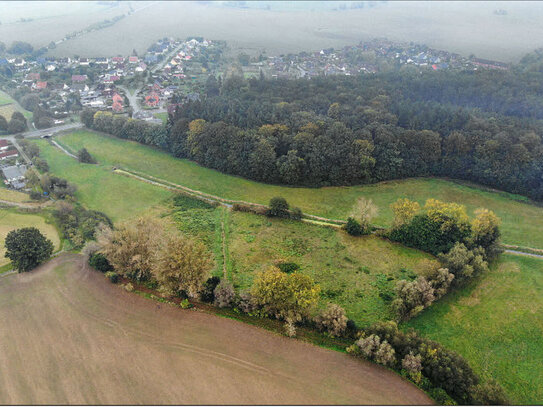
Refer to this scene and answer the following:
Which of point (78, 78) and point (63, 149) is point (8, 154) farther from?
point (78, 78)

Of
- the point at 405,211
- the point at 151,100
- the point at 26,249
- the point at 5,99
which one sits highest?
the point at 151,100

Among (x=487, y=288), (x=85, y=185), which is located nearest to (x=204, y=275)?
(x=487, y=288)

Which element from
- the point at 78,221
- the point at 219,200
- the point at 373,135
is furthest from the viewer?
the point at 373,135

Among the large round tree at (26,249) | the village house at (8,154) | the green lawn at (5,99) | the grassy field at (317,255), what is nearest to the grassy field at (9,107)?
the green lawn at (5,99)

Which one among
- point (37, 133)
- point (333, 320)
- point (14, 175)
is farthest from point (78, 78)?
point (333, 320)

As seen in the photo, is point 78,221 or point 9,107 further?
point 9,107

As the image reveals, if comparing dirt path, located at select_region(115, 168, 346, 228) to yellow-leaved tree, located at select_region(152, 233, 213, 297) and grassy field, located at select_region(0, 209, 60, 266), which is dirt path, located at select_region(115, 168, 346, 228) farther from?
yellow-leaved tree, located at select_region(152, 233, 213, 297)

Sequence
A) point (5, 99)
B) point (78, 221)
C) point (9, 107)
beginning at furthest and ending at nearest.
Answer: point (5, 99)
point (9, 107)
point (78, 221)
